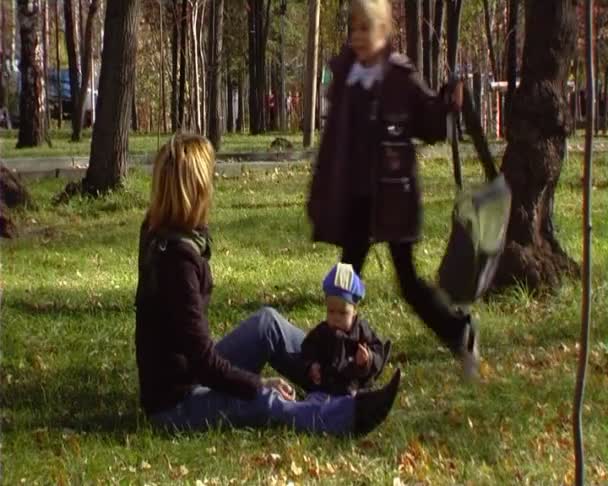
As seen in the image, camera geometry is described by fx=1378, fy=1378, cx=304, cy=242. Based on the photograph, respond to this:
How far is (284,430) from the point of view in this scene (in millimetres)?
6188

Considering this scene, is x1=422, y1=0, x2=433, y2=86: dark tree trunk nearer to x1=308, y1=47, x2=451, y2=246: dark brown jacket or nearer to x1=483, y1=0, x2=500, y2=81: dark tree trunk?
x1=483, y1=0, x2=500, y2=81: dark tree trunk

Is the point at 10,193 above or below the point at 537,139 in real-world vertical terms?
below

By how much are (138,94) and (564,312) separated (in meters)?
43.5

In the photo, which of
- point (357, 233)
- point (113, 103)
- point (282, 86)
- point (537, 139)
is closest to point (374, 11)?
point (357, 233)

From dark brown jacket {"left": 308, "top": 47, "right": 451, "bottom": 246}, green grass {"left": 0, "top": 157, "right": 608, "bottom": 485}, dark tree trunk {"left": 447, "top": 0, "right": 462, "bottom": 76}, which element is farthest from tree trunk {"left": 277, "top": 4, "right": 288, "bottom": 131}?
dark brown jacket {"left": 308, "top": 47, "right": 451, "bottom": 246}

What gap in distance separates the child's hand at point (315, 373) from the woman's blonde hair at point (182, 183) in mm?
958

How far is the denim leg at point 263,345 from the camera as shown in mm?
6531

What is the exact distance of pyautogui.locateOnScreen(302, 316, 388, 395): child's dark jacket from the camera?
6.41 meters

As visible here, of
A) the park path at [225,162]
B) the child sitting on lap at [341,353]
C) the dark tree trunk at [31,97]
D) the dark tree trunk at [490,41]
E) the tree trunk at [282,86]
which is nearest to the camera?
the child sitting on lap at [341,353]

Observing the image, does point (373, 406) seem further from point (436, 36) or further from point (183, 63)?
point (436, 36)

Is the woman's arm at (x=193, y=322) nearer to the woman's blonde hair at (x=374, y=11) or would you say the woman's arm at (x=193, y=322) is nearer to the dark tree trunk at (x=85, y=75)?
the woman's blonde hair at (x=374, y=11)

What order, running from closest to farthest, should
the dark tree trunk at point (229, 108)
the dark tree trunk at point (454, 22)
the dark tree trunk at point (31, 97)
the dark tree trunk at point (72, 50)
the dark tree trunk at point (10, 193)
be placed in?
the dark tree trunk at point (10, 193)
the dark tree trunk at point (31, 97)
the dark tree trunk at point (454, 22)
the dark tree trunk at point (72, 50)
the dark tree trunk at point (229, 108)

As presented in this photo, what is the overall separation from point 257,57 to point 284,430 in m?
35.0

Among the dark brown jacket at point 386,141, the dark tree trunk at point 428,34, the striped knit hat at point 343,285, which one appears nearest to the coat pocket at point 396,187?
the dark brown jacket at point 386,141
